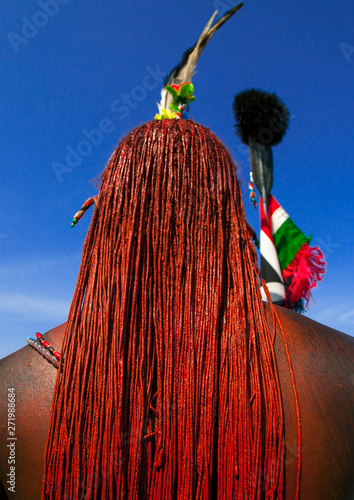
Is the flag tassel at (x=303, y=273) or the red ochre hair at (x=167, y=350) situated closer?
the red ochre hair at (x=167, y=350)

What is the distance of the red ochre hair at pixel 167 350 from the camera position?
3.25ft

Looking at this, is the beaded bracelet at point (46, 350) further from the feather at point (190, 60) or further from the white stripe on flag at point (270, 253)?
the white stripe on flag at point (270, 253)

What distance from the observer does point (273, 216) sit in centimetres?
568

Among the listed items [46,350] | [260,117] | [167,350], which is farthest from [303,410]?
[260,117]

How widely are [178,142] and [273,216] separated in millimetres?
4638

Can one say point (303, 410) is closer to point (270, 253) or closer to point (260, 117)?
point (270, 253)

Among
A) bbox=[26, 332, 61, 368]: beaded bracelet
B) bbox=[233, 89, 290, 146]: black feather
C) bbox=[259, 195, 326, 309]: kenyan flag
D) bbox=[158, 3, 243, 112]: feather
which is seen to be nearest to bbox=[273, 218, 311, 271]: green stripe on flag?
bbox=[259, 195, 326, 309]: kenyan flag

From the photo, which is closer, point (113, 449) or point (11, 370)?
point (113, 449)

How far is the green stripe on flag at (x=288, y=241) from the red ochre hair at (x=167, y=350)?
425 centimetres

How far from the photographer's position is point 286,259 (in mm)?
5320

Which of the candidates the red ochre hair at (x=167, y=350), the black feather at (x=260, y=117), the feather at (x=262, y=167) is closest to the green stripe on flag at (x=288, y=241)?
the feather at (x=262, y=167)

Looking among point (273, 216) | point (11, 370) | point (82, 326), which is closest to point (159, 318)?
point (82, 326)

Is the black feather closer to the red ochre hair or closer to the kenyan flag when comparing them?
the kenyan flag

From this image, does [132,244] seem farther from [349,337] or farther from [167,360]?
[349,337]
